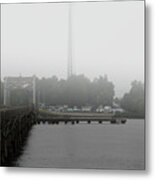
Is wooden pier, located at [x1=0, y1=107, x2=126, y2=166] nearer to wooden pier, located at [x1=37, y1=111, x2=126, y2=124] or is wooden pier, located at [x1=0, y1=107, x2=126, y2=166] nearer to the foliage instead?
wooden pier, located at [x1=37, y1=111, x2=126, y2=124]

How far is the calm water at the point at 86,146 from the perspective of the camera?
272 cm

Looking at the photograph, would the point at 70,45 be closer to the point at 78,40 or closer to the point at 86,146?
the point at 78,40

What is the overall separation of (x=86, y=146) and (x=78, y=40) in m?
0.53

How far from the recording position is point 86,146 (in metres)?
2.77

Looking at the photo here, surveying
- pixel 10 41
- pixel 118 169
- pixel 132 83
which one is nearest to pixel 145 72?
pixel 132 83

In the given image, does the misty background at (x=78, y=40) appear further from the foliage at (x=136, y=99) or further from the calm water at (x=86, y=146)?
the calm water at (x=86, y=146)

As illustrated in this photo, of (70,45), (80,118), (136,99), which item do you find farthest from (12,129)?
(136,99)

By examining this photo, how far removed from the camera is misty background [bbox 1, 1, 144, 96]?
273 cm

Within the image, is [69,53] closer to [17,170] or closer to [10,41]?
[10,41]

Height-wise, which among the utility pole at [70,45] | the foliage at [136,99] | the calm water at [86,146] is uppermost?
the utility pole at [70,45]

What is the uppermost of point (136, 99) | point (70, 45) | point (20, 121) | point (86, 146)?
point (70, 45)

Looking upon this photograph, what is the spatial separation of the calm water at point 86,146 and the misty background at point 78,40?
0.67 feet

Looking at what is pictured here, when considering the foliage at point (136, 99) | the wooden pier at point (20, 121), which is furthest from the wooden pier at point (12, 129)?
the foliage at point (136, 99)

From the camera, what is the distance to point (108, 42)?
2770 mm
